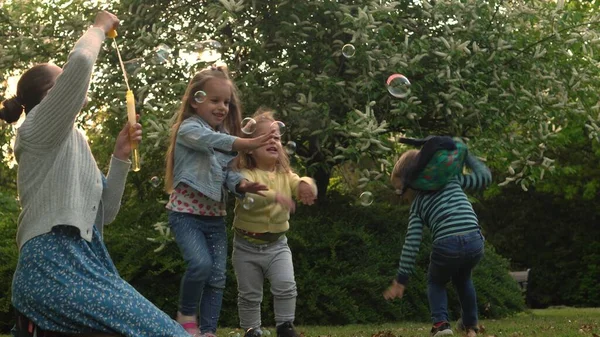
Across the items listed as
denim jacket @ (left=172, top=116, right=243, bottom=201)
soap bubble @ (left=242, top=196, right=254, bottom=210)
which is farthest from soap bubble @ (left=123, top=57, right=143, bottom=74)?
soap bubble @ (left=242, top=196, right=254, bottom=210)

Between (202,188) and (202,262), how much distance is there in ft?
1.46

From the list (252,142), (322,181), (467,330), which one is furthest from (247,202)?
(322,181)

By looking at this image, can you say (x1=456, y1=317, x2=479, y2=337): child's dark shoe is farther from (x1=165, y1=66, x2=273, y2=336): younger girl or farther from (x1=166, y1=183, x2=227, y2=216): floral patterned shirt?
(x1=166, y1=183, x2=227, y2=216): floral patterned shirt

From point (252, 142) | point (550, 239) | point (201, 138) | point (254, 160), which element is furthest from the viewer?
point (550, 239)

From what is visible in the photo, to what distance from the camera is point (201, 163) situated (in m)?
6.61

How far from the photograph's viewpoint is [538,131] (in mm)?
12164

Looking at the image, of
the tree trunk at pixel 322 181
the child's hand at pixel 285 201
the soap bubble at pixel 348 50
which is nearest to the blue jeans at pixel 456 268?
the child's hand at pixel 285 201

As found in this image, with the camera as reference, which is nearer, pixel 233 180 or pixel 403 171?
pixel 233 180

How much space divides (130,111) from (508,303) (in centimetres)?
842

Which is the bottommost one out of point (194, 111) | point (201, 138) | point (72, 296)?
point (72, 296)

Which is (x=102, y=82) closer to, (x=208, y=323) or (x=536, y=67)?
(x=536, y=67)

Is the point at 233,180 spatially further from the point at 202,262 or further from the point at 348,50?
the point at 348,50

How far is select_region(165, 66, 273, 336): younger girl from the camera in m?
6.46

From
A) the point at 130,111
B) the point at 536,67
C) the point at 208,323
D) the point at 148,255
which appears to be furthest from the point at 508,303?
the point at 130,111
